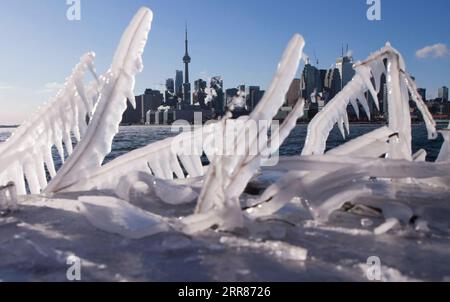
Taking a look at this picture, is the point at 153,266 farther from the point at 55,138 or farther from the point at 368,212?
the point at 55,138

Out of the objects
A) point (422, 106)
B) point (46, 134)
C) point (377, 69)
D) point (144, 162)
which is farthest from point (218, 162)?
point (422, 106)

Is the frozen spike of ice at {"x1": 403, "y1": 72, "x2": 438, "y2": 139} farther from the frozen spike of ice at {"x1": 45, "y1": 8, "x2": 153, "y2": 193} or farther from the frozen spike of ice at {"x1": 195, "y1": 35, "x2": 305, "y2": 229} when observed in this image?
the frozen spike of ice at {"x1": 45, "y1": 8, "x2": 153, "y2": 193}

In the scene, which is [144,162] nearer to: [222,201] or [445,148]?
[222,201]

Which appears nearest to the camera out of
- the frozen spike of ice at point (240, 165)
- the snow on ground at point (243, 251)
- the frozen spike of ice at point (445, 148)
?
the snow on ground at point (243, 251)

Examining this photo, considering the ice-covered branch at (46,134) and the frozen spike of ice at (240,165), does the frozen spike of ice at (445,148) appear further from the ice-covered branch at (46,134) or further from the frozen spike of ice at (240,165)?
the ice-covered branch at (46,134)

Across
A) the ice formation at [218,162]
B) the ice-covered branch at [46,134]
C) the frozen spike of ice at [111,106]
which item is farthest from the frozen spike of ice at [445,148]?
the ice-covered branch at [46,134]

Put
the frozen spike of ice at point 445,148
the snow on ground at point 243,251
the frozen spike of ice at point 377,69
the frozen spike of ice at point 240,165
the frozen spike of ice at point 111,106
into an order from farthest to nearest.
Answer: the frozen spike of ice at point 377,69
the frozen spike of ice at point 445,148
the frozen spike of ice at point 111,106
the frozen spike of ice at point 240,165
the snow on ground at point 243,251

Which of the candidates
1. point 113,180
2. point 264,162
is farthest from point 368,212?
point 113,180
